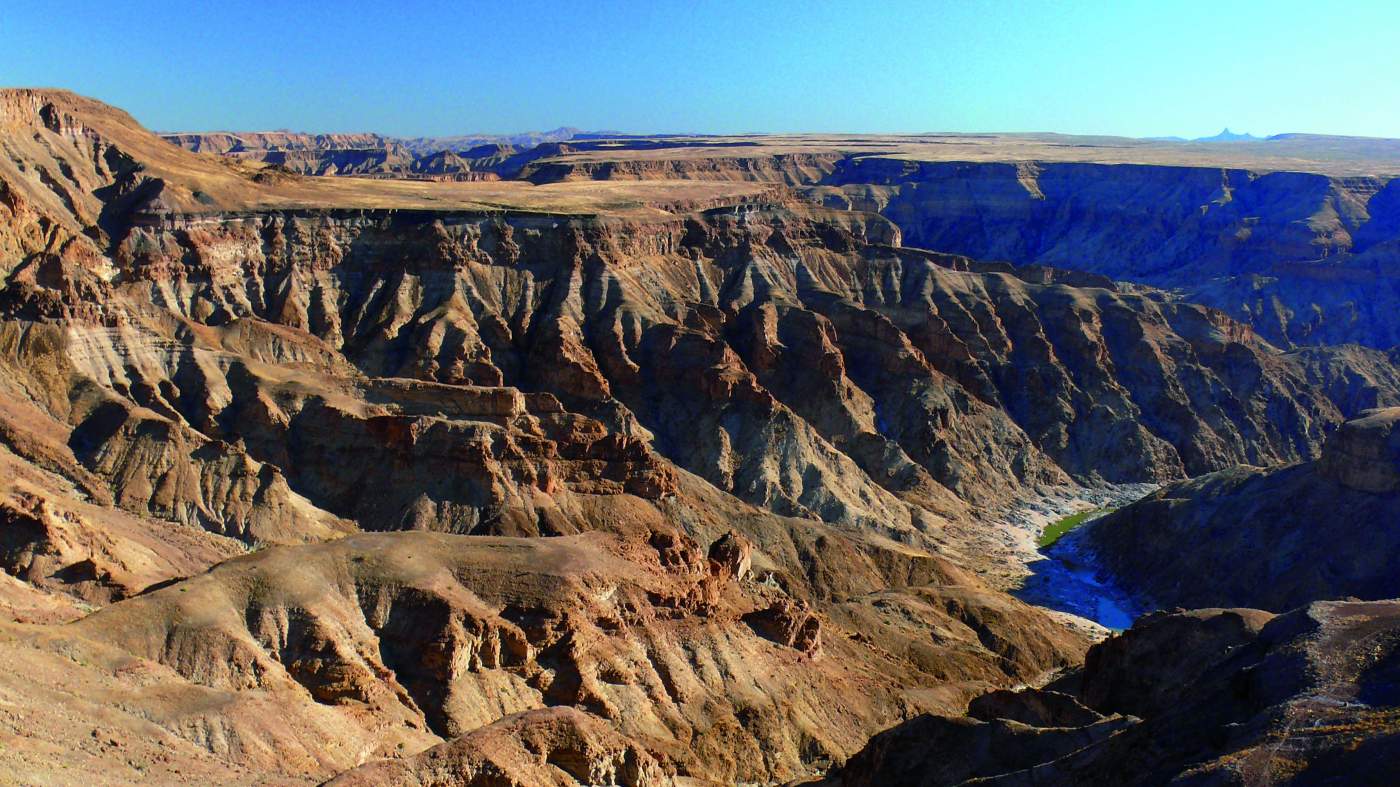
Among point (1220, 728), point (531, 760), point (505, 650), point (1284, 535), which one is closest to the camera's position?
point (1220, 728)

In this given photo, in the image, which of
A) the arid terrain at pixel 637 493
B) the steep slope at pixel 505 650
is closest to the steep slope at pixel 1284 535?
the arid terrain at pixel 637 493

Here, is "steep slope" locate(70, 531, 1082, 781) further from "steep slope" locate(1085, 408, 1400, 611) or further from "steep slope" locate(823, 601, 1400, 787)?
"steep slope" locate(1085, 408, 1400, 611)

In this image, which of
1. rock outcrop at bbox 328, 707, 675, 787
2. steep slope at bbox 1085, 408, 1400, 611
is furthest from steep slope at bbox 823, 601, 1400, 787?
steep slope at bbox 1085, 408, 1400, 611

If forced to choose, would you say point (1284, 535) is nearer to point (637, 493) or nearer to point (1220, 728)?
point (637, 493)

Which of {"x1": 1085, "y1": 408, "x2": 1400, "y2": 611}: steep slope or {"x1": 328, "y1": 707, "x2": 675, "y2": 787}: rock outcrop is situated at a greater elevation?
{"x1": 328, "y1": 707, "x2": 675, "y2": 787}: rock outcrop

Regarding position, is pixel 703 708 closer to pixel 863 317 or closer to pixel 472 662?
pixel 472 662

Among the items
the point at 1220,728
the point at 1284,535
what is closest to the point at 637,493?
the point at 1284,535
